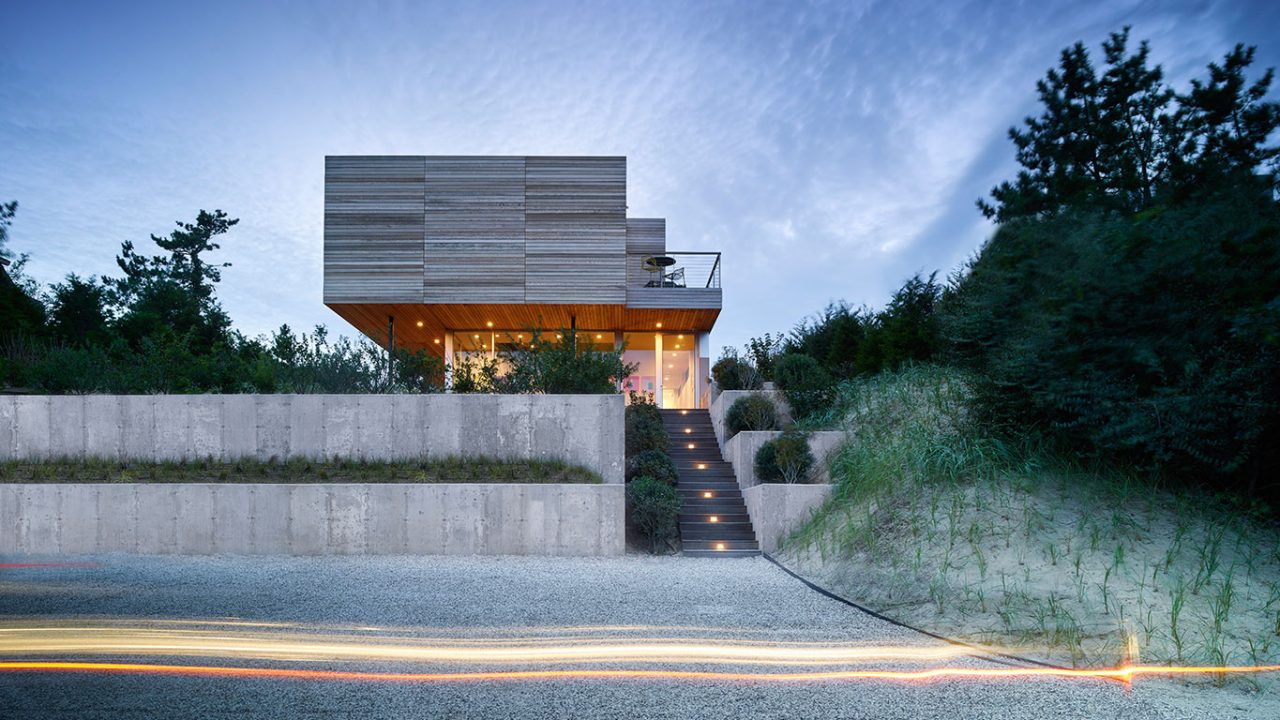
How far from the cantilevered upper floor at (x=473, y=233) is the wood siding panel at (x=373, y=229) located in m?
0.02

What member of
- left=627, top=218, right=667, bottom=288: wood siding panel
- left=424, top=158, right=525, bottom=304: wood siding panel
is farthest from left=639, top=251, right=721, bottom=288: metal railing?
left=424, top=158, right=525, bottom=304: wood siding panel

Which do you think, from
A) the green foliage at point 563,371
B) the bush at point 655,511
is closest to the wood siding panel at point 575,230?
the green foliage at point 563,371

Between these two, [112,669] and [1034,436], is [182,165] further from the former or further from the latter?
[1034,436]

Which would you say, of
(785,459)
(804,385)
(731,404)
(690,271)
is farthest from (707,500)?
(690,271)

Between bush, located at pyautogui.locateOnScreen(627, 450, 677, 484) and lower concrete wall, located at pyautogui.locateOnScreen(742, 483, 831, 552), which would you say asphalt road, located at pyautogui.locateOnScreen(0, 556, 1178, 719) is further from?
bush, located at pyautogui.locateOnScreen(627, 450, 677, 484)

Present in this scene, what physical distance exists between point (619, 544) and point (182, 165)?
11798mm

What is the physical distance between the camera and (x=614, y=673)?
4.03 meters

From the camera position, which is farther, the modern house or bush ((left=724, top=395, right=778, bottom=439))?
the modern house

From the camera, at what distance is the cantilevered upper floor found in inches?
607

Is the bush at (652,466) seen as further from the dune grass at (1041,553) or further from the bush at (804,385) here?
the bush at (804,385)

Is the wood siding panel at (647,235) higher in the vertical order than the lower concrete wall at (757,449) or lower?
higher

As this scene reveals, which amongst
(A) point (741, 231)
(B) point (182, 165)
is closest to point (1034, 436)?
(A) point (741, 231)

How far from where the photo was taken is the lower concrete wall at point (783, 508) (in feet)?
30.0

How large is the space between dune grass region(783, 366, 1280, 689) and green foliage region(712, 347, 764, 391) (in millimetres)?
3927
